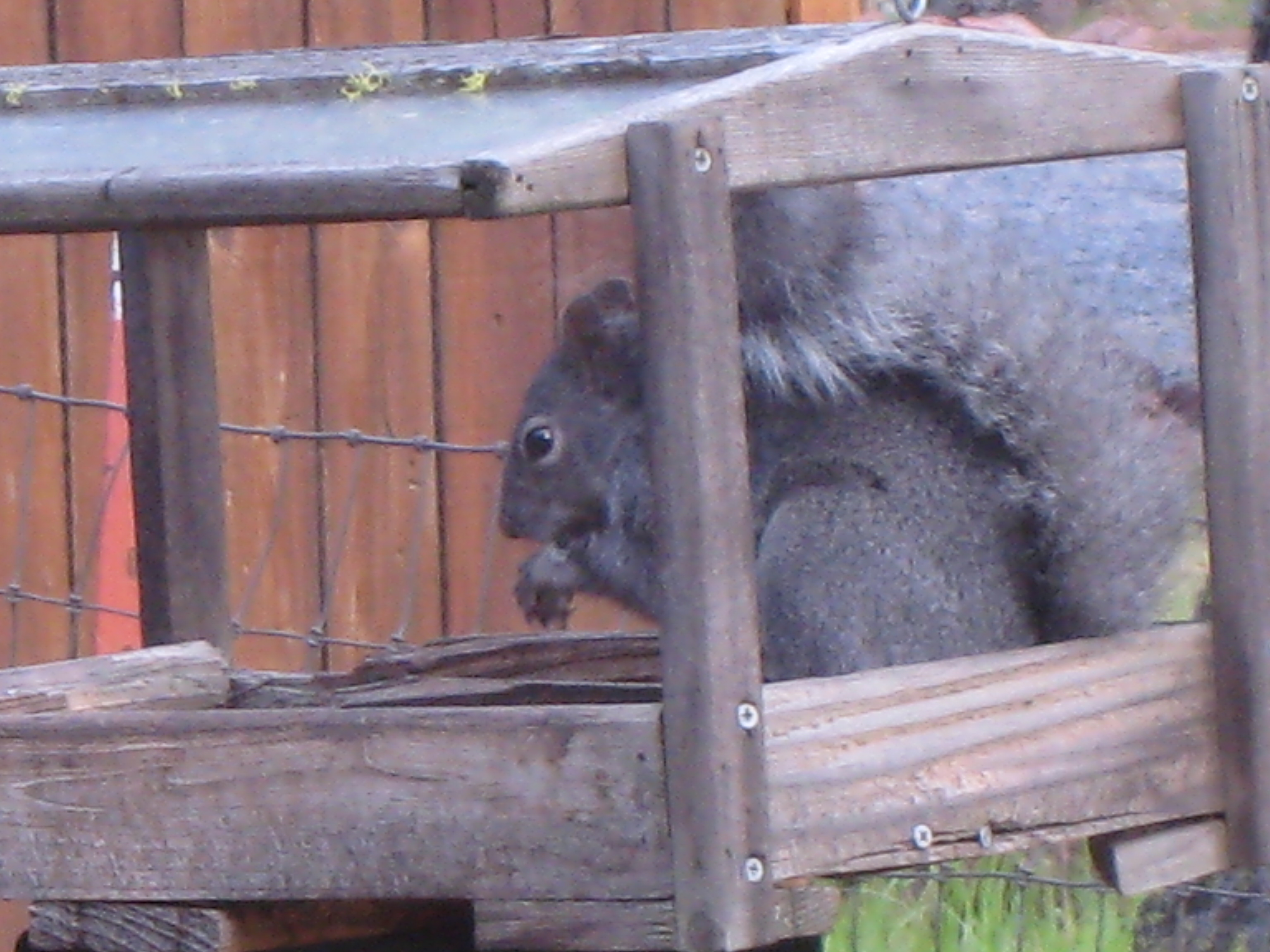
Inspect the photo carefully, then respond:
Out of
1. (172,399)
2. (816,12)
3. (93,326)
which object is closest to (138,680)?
(172,399)

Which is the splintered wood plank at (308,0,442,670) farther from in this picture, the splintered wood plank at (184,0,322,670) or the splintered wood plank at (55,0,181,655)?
the splintered wood plank at (55,0,181,655)

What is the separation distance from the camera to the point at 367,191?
1236 mm

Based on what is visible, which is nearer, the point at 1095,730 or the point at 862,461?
the point at 1095,730

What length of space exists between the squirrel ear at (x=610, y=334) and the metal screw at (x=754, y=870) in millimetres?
1049

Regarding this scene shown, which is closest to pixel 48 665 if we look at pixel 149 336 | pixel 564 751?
pixel 149 336

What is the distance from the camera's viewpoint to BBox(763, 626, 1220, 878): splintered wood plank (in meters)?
1.37

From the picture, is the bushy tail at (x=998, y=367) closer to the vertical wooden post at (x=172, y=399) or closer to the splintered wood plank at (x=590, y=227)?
the vertical wooden post at (x=172, y=399)

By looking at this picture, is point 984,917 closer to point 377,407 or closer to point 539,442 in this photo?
point 539,442

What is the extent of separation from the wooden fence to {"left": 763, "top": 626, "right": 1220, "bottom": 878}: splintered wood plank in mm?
1850

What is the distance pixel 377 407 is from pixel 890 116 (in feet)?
6.84

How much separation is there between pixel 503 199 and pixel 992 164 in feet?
1.40

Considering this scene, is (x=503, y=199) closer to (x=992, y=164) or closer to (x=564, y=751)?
(x=564, y=751)

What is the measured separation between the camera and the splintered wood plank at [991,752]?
137 cm

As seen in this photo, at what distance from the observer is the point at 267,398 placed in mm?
3457
